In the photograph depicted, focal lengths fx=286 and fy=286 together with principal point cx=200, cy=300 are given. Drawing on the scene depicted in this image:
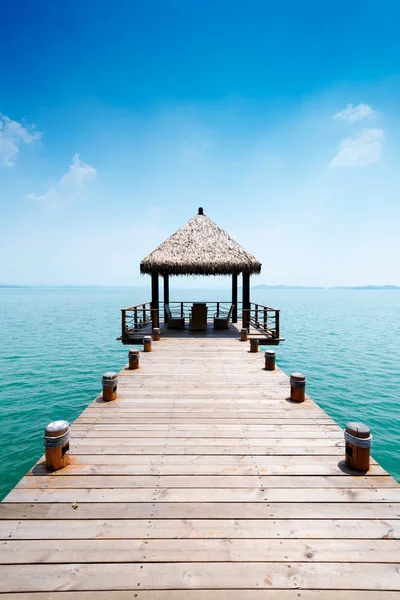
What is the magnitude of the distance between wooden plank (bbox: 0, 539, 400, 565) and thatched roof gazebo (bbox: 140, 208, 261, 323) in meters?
8.94

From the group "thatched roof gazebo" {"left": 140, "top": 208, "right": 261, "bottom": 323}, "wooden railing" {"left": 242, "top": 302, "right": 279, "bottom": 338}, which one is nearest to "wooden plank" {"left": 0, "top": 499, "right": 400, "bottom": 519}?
"wooden railing" {"left": 242, "top": 302, "right": 279, "bottom": 338}

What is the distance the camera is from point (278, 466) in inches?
126

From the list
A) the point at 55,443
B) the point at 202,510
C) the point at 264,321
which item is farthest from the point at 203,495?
the point at 264,321

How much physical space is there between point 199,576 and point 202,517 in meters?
0.49

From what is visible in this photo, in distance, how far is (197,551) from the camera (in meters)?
2.14

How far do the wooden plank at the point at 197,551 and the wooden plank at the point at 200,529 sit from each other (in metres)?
0.04

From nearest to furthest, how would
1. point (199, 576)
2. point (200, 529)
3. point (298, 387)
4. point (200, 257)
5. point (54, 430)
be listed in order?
point (199, 576), point (200, 529), point (54, 430), point (298, 387), point (200, 257)

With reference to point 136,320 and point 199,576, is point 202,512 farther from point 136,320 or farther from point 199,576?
point 136,320

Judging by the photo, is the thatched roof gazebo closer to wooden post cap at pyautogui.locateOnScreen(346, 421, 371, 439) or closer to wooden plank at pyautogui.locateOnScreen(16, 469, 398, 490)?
wooden plank at pyautogui.locateOnScreen(16, 469, 398, 490)

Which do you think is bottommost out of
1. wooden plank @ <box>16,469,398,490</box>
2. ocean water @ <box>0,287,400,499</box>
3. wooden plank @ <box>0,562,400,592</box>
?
ocean water @ <box>0,287,400,499</box>

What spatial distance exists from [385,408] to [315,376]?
3506 millimetres

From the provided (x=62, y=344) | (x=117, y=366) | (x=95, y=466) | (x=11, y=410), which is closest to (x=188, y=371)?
(x=95, y=466)

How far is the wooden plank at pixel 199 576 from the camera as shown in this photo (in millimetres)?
1906

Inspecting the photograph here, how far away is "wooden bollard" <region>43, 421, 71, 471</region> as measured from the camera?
3055mm
